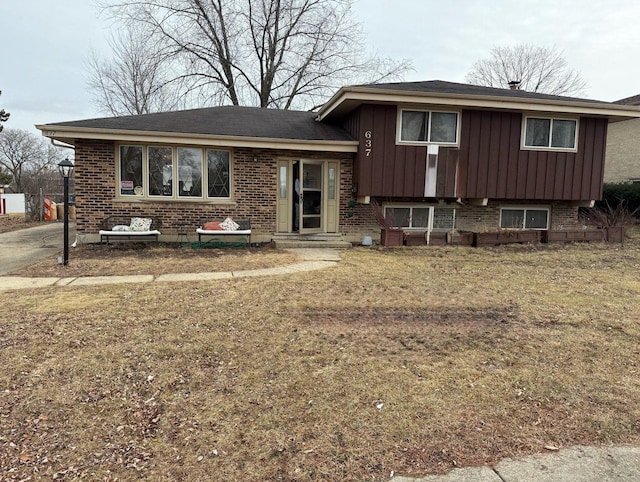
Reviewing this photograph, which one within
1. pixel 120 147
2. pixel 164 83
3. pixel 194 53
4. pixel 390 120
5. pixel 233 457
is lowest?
pixel 233 457

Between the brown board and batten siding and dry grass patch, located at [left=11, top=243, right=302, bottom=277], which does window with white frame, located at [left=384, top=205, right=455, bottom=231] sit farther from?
dry grass patch, located at [left=11, top=243, right=302, bottom=277]

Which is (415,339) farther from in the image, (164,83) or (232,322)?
(164,83)

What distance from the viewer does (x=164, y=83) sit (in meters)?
22.8

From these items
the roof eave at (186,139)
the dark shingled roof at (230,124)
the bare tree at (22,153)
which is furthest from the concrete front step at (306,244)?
the bare tree at (22,153)

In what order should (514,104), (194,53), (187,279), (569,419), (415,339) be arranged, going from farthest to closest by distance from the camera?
(194,53) < (514,104) < (187,279) < (415,339) < (569,419)

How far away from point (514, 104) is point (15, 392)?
11.8 meters

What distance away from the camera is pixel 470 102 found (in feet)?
35.7

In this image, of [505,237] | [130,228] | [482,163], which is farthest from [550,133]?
[130,228]

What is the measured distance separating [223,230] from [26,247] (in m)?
4.77

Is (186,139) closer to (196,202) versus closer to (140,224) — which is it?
(196,202)

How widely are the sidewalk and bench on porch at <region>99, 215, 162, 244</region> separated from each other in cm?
897

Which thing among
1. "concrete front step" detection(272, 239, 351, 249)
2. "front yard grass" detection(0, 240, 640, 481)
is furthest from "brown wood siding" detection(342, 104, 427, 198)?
"front yard grass" detection(0, 240, 640, 481)

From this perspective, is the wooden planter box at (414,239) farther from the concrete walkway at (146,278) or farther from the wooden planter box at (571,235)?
the wooden planter box at (571,235)

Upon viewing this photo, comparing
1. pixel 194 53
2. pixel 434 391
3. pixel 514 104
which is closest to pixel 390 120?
pixel 514 104
